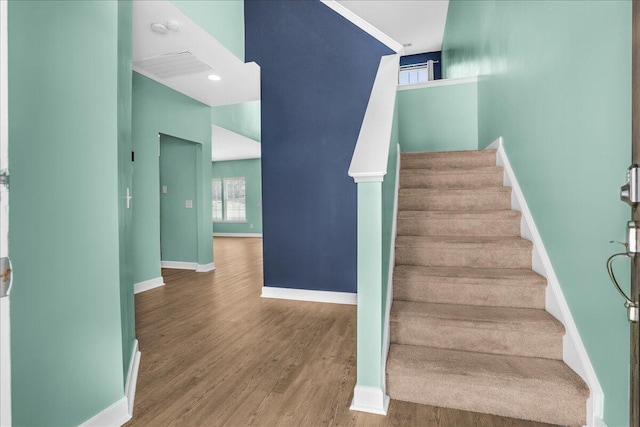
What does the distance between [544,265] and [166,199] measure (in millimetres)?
5448

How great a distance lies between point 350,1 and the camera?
16.3ft

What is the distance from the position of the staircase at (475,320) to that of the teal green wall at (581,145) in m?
0.20

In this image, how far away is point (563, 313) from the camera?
5.48 feet

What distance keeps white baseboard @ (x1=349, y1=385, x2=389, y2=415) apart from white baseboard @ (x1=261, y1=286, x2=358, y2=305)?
185 centimetres

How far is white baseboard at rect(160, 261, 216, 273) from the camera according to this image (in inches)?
210

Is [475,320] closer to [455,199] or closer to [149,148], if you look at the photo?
[455,199]

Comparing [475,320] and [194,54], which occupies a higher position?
[194,54]

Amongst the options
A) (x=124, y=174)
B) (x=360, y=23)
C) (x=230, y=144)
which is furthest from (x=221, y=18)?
→ (x=230, y=144)

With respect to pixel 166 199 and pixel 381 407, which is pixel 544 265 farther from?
pixel 166 199

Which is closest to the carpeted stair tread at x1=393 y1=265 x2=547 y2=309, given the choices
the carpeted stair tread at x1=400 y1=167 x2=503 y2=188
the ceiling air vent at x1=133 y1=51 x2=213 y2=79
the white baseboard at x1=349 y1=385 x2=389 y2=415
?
the white baseboard at x1=349 y1=385 x2=389 y2=415

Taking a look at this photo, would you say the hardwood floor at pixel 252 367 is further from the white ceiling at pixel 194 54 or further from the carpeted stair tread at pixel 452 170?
the white ceiling at pixel 194 54

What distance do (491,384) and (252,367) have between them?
1383 millimetres

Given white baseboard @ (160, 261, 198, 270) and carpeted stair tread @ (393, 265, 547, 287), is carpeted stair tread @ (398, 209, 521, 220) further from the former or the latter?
white baseboard @ (160, 261, 198, 270)

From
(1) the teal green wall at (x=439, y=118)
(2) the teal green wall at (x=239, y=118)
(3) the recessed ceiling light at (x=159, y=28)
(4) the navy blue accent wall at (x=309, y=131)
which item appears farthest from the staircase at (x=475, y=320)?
(2) the teal green wall at (x=239, y=118)
